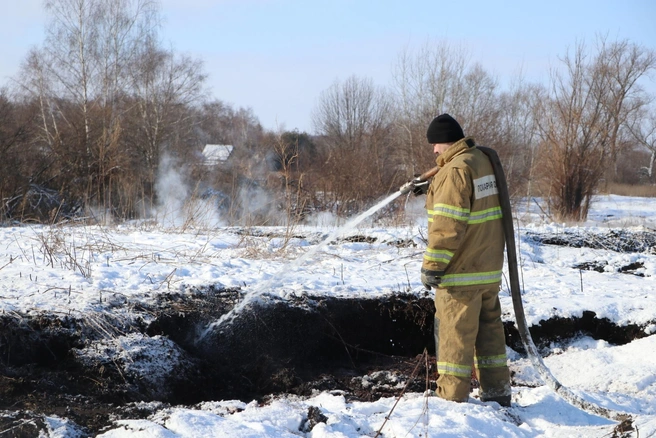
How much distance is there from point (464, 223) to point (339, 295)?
2.33 metres

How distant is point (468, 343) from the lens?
353 centimetres

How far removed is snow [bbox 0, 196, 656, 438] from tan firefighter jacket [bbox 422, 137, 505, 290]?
2.63 feet

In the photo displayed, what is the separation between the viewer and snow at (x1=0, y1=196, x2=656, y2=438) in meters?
3.19

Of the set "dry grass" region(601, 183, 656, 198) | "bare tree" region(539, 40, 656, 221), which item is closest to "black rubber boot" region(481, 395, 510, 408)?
"bare tree" region(539, 40, 656, 221)

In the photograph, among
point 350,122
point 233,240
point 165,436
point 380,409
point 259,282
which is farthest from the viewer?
point 350,122

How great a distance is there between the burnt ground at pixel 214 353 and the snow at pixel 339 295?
11 cm

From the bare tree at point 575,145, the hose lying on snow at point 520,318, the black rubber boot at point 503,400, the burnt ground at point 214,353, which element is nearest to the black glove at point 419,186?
the hose lying on snow at point 520,318

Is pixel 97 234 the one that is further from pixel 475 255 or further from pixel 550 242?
pixel 550 242

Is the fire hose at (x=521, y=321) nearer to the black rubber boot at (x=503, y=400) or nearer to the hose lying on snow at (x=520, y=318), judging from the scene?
the hose lying on snow at (x=520, y=318)

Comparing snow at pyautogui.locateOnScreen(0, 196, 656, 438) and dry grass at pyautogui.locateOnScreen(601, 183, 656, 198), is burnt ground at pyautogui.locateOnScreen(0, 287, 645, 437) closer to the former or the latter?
snow at pyautogui.locateOnScreen(0, 196, 656, 438)

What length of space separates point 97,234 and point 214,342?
11.5 ft

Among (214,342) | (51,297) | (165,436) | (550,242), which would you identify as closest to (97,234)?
(51,297)

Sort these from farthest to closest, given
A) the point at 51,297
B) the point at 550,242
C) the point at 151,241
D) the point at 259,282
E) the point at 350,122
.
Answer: the point at 350,122
the point at 550,242
the point at 151,241
the point at 259,282
the point at 51,297

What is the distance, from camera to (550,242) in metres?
9.36
